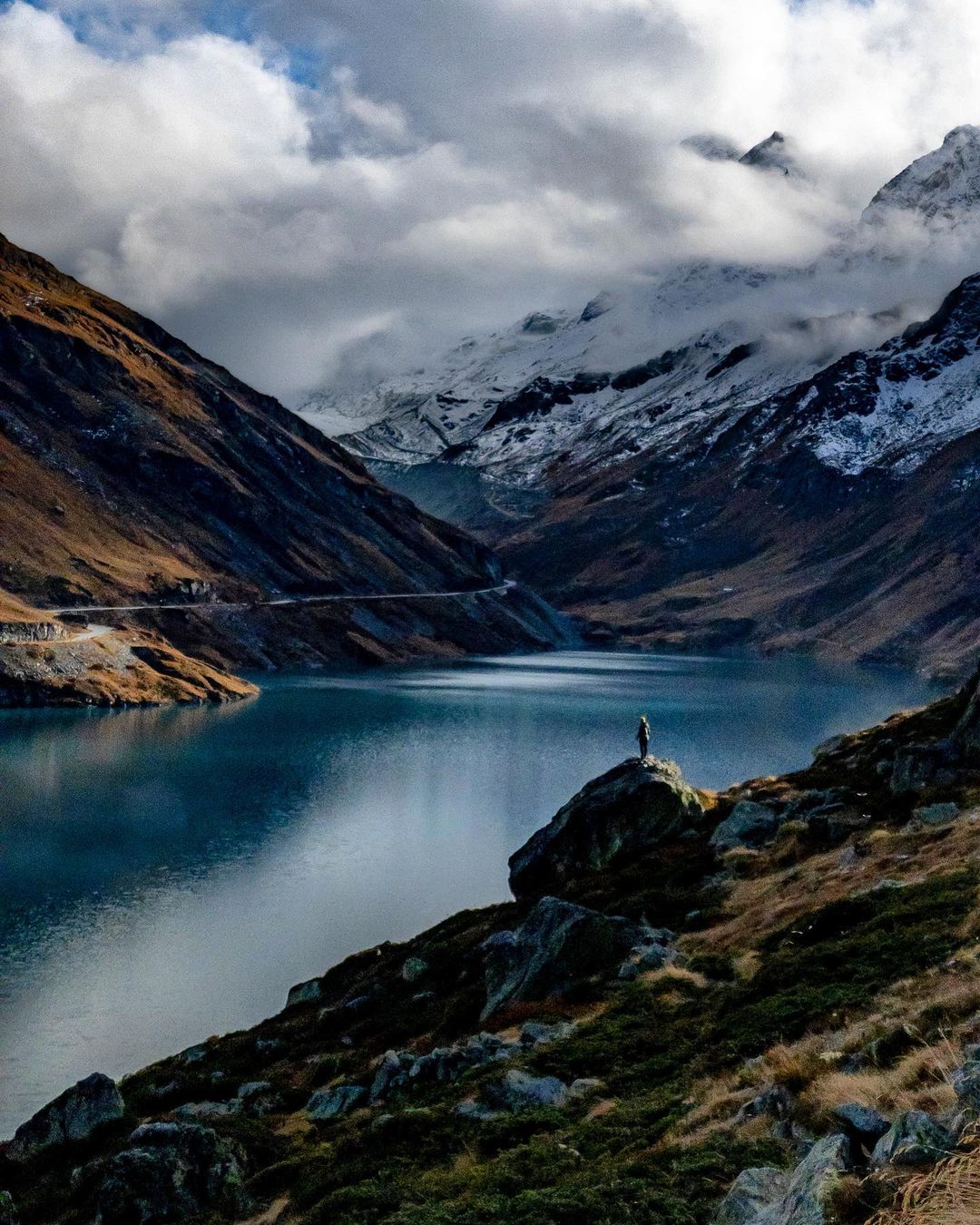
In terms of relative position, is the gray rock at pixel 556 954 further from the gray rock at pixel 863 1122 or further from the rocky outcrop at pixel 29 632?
the rocky outcrop at pixel 29 632

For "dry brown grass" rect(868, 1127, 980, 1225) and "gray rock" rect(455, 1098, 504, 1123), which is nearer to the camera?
"dry brown grass" rect(868, 1127, 980, 1225)

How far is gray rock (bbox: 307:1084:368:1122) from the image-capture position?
23938 mm

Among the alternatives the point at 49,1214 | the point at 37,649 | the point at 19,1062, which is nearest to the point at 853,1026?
the point at 49,1214

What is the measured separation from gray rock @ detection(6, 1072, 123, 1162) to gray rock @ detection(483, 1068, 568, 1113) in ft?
36.8

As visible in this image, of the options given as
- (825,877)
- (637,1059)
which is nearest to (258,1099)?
(637,1059)

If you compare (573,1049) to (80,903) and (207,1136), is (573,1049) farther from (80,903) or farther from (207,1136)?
(80,903)

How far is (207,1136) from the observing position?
21266mm

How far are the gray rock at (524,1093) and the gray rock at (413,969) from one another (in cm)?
1513

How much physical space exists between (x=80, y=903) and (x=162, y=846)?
13.1 meters

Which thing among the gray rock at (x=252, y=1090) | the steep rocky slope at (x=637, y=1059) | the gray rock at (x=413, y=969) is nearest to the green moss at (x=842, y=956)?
the steep rocky slope at (x=637, y=1059)

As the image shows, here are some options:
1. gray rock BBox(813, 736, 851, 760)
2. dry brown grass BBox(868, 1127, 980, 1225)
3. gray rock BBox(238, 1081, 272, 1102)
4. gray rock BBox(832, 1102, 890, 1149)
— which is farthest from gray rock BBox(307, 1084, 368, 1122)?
gray rock BBox(813, 736, 851, 760)

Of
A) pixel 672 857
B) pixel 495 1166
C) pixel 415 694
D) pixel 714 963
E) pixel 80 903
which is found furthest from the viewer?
pixel 415 694

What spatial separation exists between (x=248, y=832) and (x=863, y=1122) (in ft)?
225

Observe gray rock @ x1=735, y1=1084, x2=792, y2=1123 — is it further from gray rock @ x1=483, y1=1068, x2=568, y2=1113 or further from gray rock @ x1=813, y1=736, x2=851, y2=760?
gray rock @ x1=813, y1=736, x2=851, y2=760
